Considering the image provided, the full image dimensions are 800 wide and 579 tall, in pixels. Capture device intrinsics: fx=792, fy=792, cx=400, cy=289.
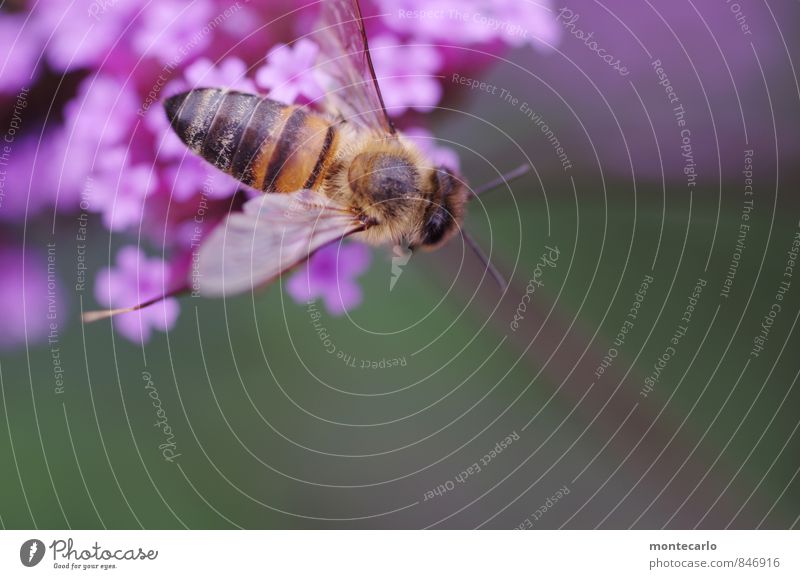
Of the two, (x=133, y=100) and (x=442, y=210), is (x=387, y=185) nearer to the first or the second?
(x=442, y=210)

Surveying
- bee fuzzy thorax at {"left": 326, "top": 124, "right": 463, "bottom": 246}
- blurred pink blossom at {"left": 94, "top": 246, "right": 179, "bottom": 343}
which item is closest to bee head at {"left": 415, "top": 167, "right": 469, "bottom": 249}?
bee fuzzy thorax at {"left": 326, "top": 124, "right": 463, "bottom": 246}

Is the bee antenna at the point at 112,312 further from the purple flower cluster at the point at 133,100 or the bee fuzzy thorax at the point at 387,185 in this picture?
the bee fuzzy thorax at the point at 387,185

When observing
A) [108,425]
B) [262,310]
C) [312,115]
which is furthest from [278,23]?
[108,425]

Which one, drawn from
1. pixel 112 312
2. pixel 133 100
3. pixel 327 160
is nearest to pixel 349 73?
pixel 327 160

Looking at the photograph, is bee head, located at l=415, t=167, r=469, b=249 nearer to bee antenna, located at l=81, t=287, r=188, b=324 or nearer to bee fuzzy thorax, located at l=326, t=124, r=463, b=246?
bee fuzzy thorax, located at l=326, t=124, r=463, b=246
